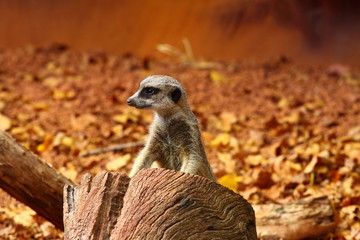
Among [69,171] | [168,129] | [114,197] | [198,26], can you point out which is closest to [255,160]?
[69,171]

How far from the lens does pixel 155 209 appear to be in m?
2.32

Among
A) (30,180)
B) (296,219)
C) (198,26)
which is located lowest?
(30,180)

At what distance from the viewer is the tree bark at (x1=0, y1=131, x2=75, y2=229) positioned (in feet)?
9.86

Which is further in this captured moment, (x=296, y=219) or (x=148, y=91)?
(x=296, y=219)

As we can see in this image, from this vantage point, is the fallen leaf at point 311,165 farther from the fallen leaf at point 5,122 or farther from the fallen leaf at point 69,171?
the fallen leaf at point 5,122

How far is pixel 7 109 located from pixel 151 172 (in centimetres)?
367

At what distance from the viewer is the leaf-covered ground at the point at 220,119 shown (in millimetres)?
4320

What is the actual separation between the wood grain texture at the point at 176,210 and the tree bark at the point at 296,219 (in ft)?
3.69

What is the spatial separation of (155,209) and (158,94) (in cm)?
93

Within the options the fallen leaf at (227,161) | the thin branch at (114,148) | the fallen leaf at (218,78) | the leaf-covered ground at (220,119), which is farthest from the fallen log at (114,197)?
the fallen leaf at (218,78)

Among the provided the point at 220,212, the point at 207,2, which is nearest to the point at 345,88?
the point at 207,2

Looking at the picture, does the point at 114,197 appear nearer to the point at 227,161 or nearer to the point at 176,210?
the point at 176,210

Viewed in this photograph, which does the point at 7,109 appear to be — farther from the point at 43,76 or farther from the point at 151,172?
the point at 151,172

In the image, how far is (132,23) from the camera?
937cm
